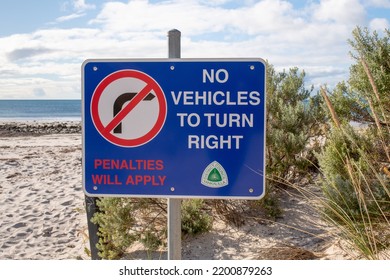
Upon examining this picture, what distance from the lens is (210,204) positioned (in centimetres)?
574

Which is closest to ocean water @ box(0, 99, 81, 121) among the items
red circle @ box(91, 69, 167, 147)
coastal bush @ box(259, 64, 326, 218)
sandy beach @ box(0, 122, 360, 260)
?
sandy beach @ box(0, 122, 360, 260)

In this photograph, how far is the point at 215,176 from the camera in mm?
2109

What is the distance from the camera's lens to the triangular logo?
2107mm

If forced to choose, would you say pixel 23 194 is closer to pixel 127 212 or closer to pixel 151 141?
pixel 127 212

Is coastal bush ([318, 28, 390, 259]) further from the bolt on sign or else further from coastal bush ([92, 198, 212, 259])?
the bolt on sign

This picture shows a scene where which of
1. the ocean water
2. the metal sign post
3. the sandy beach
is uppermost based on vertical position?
the ocean water

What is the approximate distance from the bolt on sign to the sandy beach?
1.51 meters

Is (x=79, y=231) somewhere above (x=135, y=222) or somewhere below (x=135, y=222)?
below

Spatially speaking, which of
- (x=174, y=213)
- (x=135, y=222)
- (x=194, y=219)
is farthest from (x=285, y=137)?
(x=174, y=213)

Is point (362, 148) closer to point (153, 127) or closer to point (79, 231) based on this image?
point (153, 127)

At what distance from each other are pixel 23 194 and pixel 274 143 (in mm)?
5263

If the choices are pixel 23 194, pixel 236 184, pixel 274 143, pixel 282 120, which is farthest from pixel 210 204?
pixel 23 194

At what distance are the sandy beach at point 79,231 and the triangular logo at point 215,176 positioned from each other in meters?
1.49

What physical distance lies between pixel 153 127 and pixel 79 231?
15.6 ft
